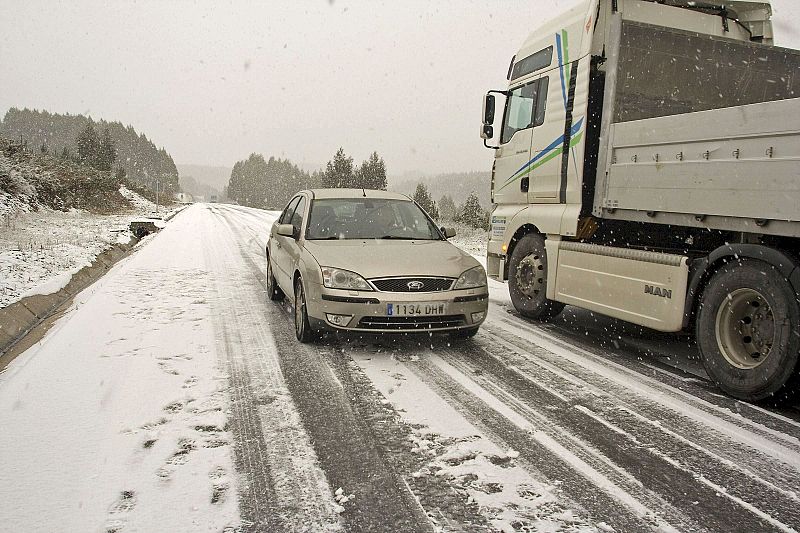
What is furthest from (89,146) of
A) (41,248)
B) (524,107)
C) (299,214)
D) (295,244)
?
(524,107)

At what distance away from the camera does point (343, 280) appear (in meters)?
5.11

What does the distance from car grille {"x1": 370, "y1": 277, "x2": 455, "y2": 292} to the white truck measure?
5.59 feet

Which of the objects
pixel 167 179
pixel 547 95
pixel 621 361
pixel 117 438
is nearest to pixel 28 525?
pixel 117 438

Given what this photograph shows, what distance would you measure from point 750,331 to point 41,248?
39.4 ft

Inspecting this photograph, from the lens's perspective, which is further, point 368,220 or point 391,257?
point 368,220

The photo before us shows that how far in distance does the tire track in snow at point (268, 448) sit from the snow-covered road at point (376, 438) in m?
0.01

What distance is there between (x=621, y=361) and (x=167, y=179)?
15083 cm

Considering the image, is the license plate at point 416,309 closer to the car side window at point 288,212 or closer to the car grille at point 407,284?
→ the car grille at point 407,284

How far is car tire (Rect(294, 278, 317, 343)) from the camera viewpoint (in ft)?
17.9

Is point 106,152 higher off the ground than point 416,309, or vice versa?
point 106,152

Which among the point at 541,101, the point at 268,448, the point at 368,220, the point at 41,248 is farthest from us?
the point at 41,248

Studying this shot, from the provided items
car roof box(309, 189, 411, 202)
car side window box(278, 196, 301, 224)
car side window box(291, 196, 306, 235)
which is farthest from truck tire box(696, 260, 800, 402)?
car side window box(278, 196, 301, 224)

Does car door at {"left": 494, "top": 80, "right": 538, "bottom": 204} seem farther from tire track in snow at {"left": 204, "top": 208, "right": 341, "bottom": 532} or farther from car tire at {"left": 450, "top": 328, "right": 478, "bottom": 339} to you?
tire track in snow at {"left": 204, "top": 208, "right": 341, "bottom": 532}

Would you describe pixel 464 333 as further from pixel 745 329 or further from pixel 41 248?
pixel 41 248
